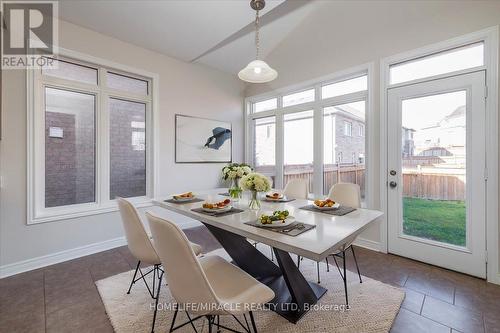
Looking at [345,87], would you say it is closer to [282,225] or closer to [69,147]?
[282,225]

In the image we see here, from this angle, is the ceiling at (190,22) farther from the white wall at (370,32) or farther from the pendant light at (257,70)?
the pendant light at (257,70)

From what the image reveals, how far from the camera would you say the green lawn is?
2541 millimetres

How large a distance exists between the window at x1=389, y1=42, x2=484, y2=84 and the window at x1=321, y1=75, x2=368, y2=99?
376 mm

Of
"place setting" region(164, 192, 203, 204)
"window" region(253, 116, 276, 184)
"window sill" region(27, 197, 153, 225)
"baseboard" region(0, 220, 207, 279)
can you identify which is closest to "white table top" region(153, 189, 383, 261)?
"place setting" region(164, 192, 203, 204)

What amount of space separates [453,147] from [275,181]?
2.69 metres

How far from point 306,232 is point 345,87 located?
282cm

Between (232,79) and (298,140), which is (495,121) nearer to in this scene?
(298,140)

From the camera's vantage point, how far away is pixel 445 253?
8.45 ft

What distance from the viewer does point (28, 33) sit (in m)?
2.65

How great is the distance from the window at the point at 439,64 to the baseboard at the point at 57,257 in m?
4.34

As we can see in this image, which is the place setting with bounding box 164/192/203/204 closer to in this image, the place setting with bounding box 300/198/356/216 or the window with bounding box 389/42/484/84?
the place setting with bounding box 300/198/356/216

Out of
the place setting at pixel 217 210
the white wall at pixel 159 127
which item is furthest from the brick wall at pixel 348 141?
the place setting at pixel 217 210

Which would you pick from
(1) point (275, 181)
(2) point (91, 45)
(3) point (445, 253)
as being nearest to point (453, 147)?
(3) point (445, 253)

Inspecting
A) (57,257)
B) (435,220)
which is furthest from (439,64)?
(57,257)
